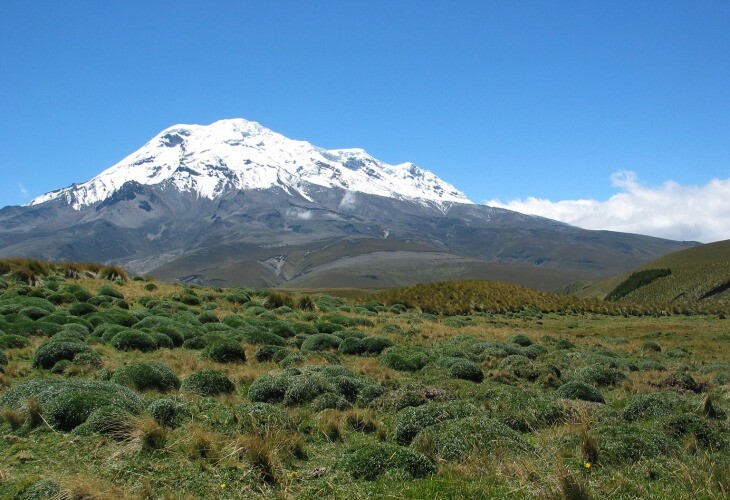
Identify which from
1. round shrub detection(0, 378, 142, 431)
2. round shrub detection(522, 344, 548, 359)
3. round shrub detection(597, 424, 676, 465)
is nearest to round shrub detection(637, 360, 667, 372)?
round shrub detection(522, 344, 548, 359)

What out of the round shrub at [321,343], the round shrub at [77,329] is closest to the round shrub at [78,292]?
the round shrub at [77,329]

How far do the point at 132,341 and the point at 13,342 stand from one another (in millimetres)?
3064

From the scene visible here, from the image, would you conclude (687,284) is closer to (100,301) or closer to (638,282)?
(638,282)

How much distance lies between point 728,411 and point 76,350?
14706 millimetres

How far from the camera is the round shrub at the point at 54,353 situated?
42.2 ft

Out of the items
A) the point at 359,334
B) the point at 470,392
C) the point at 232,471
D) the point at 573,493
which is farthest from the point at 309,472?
the point at 359,334

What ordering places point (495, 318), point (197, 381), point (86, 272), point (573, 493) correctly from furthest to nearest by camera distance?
1. point (495, 318)
2. point (86, 272)
3. point (197, 381)
4. point (573, 493)

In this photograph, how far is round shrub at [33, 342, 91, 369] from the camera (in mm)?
12852

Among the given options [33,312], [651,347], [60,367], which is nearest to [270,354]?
[60,367]

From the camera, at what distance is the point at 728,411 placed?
1066cm

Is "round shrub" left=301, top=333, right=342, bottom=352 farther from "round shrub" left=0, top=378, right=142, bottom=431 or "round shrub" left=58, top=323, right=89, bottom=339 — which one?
"round shrub" left=0, top=378, right=142, bottom=431

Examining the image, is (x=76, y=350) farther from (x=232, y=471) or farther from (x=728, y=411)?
(x=728, y=411)

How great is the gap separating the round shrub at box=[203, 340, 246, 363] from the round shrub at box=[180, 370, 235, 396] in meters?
3.52

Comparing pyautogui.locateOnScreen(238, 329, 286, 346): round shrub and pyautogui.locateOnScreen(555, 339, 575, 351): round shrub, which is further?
pyautogui.locateOnScreen(555, 339, 575, 351): round shrub
